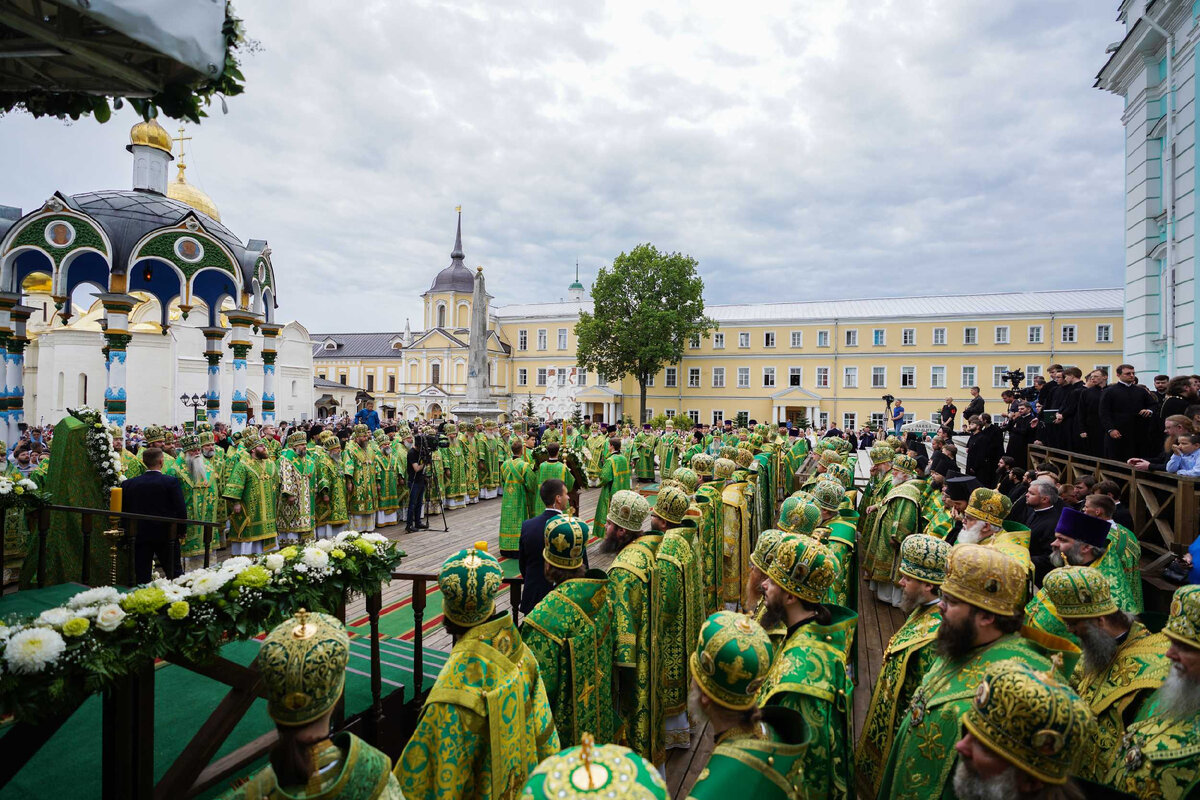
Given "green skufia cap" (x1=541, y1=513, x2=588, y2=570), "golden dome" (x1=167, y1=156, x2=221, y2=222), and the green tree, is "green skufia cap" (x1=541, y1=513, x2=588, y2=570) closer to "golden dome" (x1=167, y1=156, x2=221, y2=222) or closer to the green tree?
"golden dome" (x1=167, y1=156, x2=221, y2=222)

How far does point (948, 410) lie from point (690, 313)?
30295 millimetres

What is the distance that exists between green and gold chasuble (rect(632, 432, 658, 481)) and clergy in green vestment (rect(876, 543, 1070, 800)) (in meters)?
18.6

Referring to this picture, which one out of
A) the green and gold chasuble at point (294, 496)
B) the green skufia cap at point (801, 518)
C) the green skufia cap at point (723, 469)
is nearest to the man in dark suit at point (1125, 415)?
the green skufia cap at point (723, 469)

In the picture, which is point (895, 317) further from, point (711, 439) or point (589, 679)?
point (589, 679)

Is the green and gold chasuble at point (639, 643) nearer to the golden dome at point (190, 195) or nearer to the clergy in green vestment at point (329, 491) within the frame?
the clergy in green vestment at point (329, 491)

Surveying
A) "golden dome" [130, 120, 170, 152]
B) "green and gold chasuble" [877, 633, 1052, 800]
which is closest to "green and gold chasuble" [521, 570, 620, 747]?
"green and gold chasuble" [877, 633, 1052, 800]

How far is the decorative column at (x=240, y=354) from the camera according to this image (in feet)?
51.8

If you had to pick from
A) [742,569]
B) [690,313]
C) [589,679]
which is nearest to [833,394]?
[690,313]

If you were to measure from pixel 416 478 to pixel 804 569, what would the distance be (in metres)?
10.4

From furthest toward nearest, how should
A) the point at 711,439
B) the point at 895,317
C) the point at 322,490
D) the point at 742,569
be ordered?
1. the point at 895,317
2. the point at 711,439
3. the point at 322,490
4. the point at 742,569

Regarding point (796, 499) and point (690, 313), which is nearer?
point (796, 499)

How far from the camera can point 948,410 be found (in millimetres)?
15992

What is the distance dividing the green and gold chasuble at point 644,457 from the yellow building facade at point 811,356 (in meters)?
15.8

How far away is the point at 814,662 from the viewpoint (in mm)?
2611
